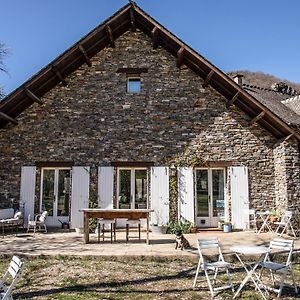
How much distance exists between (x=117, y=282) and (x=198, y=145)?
20.7 feet

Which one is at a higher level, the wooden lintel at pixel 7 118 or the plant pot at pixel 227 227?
the wooden lintel at pixel 7 118

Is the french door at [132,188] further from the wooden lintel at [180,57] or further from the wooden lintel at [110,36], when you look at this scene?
A: the wooden lintel at [110,36]

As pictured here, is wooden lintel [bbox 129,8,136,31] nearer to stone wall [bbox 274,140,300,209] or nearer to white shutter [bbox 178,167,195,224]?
white shutter [bbox 178,167,195,224]

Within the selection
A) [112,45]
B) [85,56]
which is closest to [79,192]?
[85,56]

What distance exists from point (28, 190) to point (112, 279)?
19.5 ft

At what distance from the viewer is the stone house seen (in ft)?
34.8

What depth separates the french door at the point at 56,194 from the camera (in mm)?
10742

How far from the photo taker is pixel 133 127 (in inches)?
432

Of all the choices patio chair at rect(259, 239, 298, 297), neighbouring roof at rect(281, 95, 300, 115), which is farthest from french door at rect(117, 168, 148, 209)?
neighbouring roof at rect(281, 95, 300, 115)

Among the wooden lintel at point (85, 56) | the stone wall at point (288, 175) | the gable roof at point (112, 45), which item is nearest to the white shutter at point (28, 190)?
the gable roof at point (112, 45)

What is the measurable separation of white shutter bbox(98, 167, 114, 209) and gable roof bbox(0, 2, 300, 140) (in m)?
3.17

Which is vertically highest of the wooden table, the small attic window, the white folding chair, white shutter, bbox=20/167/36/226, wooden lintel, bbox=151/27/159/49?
wooden lintel, bbox=151/27/159/49

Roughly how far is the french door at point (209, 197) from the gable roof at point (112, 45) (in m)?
2.41

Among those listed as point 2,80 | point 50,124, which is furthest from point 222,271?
point 2,80
